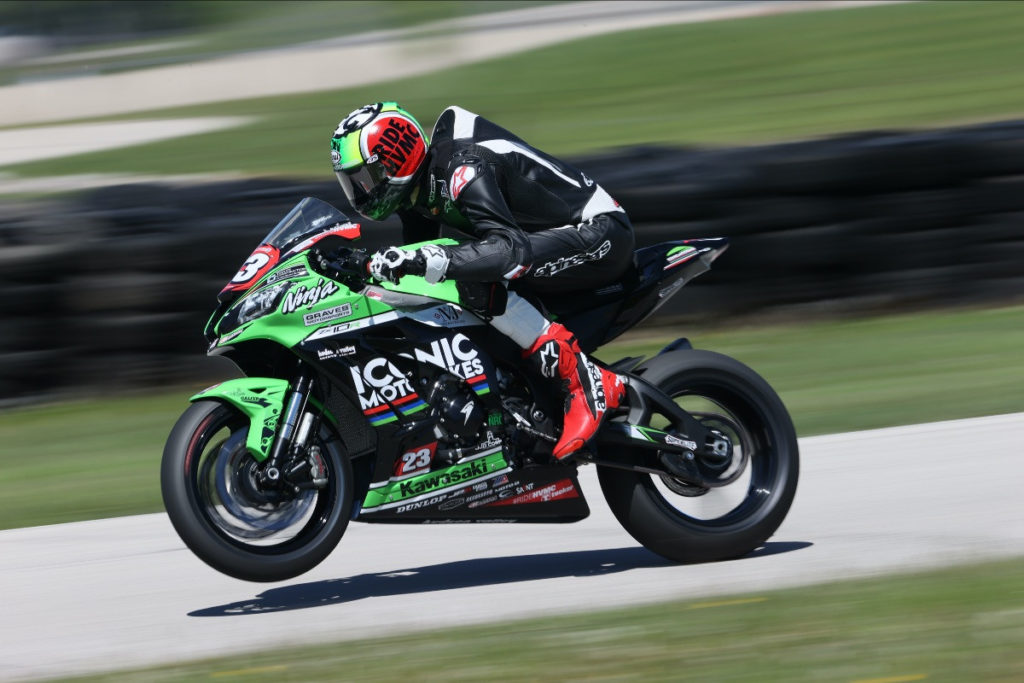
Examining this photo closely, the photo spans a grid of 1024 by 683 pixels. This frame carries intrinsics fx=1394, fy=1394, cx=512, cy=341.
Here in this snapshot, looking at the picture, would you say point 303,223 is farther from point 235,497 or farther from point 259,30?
point 259,30

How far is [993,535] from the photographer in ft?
16.2

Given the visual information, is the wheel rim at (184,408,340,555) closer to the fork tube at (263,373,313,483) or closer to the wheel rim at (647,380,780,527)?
the fork tube at (263,373,313,483)

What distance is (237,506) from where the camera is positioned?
459cm

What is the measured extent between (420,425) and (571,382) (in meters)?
0.54

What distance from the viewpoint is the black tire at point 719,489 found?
4965mm

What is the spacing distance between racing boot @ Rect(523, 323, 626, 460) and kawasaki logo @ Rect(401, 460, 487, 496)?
0.89ft

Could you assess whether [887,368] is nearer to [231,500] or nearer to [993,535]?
[993,535]

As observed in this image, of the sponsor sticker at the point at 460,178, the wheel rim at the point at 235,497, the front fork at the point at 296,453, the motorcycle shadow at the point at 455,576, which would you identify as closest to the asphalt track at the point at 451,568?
the motorcycle shadow at the point at 455,576

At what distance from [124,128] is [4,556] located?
62.3ft

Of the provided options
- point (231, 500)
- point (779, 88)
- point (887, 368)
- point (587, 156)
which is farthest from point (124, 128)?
point (231, 500)

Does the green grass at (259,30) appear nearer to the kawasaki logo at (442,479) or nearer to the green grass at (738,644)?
the kawasaki logo at (442,479)

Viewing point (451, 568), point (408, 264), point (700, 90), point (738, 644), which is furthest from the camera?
point (700, 90)

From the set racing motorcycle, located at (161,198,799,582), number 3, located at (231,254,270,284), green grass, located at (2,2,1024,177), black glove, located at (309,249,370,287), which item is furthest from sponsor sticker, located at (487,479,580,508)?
green grass, located at (2,2,1024,177)

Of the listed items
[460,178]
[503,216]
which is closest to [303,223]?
[460,178]
